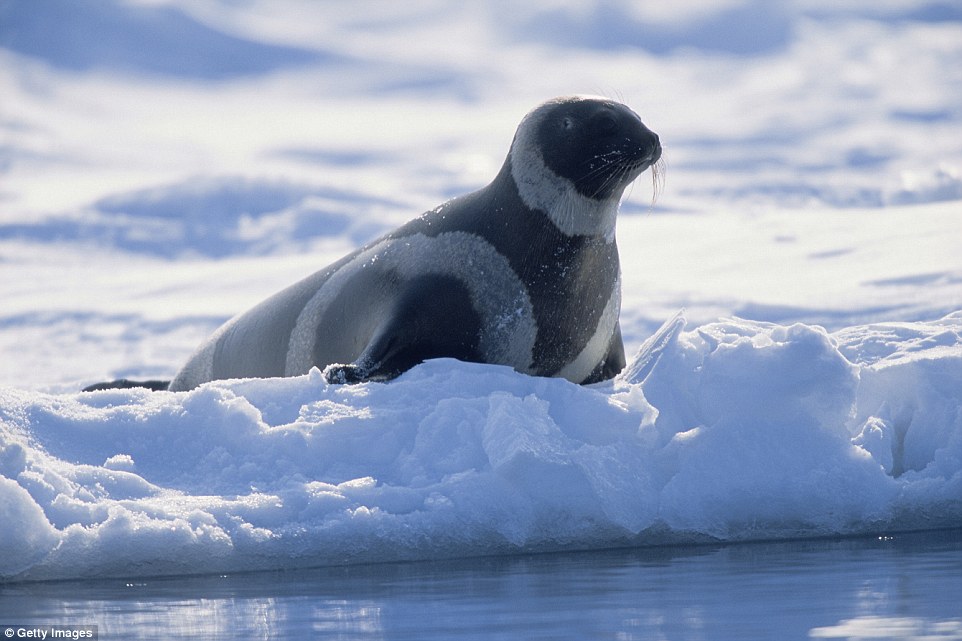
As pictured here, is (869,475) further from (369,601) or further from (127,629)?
(127,629)

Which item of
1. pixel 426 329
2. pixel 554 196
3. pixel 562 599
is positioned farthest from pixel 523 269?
pixel 562 599

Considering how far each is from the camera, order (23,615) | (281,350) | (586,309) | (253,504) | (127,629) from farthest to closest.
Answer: (281,350), (586,309), (253,504), (23,615), (127,629)

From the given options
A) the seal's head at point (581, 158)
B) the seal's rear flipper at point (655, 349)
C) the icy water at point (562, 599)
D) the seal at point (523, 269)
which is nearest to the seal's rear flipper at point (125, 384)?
the seal at point (523, 269)

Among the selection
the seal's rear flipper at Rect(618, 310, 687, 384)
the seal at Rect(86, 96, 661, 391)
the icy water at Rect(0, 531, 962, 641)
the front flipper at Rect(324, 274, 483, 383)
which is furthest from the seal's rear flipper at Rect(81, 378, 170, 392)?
the icy water at Rect(0, 531, 962, 641)

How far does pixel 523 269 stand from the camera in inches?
344

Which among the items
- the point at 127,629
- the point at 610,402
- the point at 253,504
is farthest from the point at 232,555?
the point at 610,402

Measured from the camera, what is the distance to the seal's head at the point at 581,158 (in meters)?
8.69

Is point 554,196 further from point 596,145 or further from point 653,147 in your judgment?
point 653,147

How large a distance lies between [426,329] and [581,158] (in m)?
1.49

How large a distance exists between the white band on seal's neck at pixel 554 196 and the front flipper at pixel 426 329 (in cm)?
78

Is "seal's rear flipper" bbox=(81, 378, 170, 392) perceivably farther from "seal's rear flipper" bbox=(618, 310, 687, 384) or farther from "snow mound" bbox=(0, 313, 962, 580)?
"seal's rear flipper" bbox=(618, 310, 687, 384)

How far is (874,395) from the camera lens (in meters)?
8.02

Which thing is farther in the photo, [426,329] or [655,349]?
[426,329]

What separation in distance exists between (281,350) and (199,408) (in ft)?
9.54
